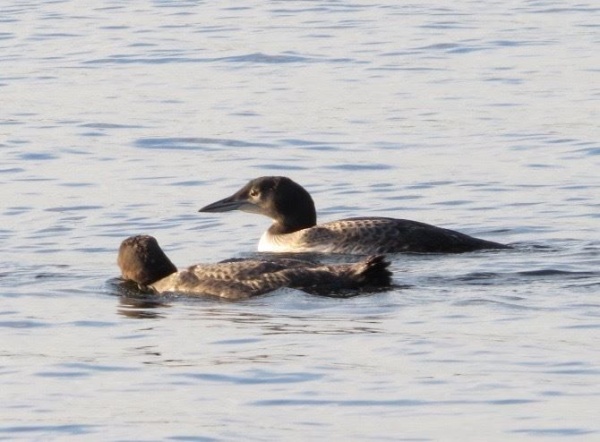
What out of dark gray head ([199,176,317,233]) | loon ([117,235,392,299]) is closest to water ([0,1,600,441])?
loon ([117,235,392,299])

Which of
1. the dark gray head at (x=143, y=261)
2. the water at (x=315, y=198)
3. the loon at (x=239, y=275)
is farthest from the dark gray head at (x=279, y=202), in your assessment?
the loon at (x=239, y=275)

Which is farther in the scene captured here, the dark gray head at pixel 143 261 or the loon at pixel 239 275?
the dark gray head at pixel 143 261

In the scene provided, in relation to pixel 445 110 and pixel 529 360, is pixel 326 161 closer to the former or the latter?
pixel 445 110

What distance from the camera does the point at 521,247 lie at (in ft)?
49.7

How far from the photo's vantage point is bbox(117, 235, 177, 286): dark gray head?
46.7ft

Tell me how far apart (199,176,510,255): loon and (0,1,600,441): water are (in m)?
0.22

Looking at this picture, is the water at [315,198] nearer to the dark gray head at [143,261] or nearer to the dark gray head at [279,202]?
the dark gray head at [143,261]

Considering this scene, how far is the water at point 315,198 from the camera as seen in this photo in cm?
1017

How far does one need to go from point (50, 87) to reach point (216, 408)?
14655mm

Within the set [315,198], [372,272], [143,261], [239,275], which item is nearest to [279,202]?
[315,198]

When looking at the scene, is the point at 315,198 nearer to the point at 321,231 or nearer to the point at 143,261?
the point at 321,231

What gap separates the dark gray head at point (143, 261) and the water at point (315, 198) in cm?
21

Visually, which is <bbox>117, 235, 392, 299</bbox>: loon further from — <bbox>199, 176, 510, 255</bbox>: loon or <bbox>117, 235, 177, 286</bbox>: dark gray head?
<bbox>199, 176, 510, 255</bbox>: loon

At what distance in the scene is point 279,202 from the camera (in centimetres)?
1680
